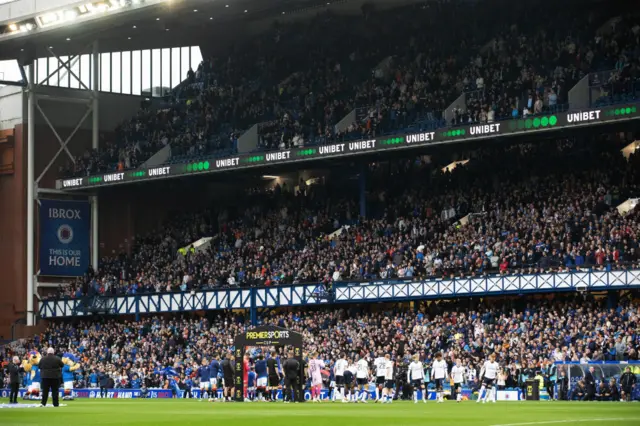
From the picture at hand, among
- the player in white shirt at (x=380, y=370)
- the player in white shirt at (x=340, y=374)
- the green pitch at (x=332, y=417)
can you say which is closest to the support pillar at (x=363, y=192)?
the player in white shirt at (x=340, y=374)

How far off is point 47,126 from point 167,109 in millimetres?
7021

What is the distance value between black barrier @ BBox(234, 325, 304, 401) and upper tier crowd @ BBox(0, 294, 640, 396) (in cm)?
103

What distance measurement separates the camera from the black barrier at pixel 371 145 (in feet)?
159

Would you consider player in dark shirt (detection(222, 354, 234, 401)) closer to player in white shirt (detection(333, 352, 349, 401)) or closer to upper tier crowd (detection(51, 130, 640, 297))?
player in white shirt (detection(333, 352, 349, 401))

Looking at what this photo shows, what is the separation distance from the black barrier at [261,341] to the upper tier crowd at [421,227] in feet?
40.4

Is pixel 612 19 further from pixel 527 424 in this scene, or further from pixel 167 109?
pixel 527 424

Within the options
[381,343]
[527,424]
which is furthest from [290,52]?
[527,424]

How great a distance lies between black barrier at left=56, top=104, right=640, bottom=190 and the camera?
4856 cm

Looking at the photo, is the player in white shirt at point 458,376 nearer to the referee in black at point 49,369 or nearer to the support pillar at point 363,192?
the referee in black at point 49,369

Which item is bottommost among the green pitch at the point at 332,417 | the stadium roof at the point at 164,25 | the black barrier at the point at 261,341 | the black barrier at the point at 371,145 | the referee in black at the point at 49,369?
the green pitch at the point at 332,417

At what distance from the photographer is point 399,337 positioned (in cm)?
4784

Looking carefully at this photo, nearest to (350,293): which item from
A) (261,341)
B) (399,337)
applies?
(399,337)

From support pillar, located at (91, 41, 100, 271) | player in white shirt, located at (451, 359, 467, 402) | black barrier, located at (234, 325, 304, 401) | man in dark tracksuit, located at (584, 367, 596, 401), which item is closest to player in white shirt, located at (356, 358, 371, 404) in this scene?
black barrier, located at (234, 325, 304, 401)

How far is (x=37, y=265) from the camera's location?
68.0 meters
